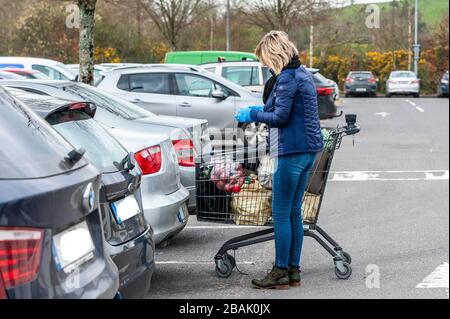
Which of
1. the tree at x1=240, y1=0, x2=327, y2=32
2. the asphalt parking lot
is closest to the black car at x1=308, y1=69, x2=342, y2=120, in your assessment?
the asphalt parking lot

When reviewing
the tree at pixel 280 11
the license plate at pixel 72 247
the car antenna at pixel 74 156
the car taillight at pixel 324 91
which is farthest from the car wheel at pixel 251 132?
the tree at pixel 280 11

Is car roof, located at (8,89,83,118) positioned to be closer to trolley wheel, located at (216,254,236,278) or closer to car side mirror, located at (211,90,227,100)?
trolley wheel, located at (216,254,236,278)

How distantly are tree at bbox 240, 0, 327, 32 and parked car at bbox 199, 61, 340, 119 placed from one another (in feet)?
41.8

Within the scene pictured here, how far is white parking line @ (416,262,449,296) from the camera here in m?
5.97

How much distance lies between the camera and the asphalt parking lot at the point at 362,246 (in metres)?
5.97

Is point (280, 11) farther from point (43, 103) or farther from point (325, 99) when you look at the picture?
point (43, 103)

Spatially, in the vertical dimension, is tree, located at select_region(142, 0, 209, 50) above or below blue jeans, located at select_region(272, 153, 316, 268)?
above

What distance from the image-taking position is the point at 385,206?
9.57m

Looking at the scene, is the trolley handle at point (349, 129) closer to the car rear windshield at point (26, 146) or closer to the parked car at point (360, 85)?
the car rear windshield at point (26, 146)

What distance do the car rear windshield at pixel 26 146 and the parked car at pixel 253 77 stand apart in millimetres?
14872

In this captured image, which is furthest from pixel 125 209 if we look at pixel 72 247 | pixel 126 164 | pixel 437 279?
pixel 437 279

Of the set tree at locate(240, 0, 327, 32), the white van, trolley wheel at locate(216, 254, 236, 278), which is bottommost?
trolley wheel at locate(216, 254, 236, 278)

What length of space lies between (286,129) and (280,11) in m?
27.4

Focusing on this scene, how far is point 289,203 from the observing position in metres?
5.80
